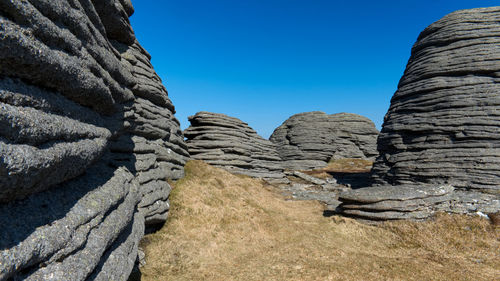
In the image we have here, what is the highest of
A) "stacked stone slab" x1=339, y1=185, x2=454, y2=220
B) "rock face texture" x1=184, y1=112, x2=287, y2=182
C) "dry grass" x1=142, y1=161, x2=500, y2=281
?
"rock face texture" x1=184, y1=112, x2=287, y2=182

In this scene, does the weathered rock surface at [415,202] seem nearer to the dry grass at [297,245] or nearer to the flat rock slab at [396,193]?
the flat rock slab at [396,193]

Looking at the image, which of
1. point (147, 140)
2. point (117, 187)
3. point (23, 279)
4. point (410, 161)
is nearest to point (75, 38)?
point (117, 187)

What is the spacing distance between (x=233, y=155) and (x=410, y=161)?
1751cm

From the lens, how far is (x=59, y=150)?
476 centimetres

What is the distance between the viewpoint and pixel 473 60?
20.0 m

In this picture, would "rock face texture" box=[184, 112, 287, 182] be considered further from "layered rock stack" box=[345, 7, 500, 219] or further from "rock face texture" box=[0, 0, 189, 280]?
"rock face texture" box=[0, 0, 189, 280]

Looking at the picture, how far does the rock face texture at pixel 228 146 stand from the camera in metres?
28.8

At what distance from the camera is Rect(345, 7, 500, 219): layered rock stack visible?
698 inches

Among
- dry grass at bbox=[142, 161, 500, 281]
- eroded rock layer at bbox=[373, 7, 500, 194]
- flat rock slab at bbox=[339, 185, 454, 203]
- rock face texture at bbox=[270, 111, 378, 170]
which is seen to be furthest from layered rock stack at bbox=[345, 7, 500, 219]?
rock face texture at bbox=[270, 111, 378, 170]

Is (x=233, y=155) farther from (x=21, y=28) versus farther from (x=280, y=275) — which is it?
(x=21, y=28)

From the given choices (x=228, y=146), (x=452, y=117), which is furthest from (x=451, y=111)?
(x=228, y=146)

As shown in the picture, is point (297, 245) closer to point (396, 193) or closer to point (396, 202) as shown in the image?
point (396, 202)

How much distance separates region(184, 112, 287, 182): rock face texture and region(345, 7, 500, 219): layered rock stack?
13374 mm

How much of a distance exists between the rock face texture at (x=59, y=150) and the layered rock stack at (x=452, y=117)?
1652 cm
